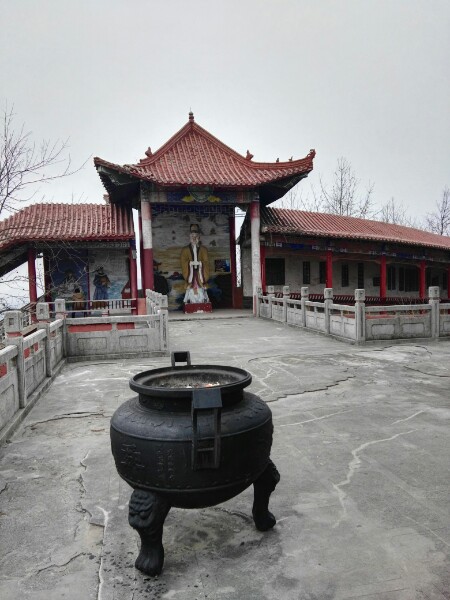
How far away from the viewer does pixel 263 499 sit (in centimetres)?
258

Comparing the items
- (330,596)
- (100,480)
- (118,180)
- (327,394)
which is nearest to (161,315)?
(327,394)

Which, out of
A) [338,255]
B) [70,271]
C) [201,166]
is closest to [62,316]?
[70,271]

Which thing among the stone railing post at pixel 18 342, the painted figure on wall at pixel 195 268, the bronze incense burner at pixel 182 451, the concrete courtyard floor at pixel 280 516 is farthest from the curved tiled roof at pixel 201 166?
the bronze incense burner at pixel 182 451

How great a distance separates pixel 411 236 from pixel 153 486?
73.5 ft

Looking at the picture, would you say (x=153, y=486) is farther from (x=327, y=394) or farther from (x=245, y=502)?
(x=327, y=394)

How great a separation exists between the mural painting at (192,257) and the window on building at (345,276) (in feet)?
18.0

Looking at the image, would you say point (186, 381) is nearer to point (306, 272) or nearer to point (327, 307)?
point (327, 307)

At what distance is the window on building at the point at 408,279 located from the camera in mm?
22266

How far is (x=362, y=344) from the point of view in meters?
9.38

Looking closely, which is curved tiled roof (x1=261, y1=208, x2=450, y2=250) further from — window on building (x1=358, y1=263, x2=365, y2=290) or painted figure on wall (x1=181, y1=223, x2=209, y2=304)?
painted figure on wall (x1=181, y1=223, x2=209, y2=304)

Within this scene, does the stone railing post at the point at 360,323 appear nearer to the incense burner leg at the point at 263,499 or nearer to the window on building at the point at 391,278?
the incense burner leg at the point at 263,499

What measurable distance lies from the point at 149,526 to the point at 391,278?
21.5 meters

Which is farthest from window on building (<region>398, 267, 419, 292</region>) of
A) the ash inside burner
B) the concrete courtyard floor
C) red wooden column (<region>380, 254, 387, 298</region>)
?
the ash inside burner

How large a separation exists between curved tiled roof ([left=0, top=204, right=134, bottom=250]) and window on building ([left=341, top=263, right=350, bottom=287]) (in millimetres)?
9735
